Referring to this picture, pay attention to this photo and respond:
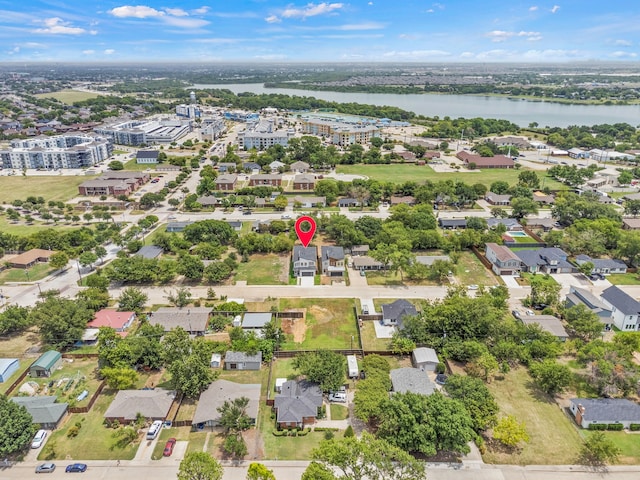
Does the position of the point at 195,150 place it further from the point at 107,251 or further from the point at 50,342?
the point at 50,342

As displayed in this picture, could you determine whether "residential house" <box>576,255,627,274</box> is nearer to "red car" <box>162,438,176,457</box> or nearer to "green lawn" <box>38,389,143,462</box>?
"red car" <box>162,438,176,457</box>

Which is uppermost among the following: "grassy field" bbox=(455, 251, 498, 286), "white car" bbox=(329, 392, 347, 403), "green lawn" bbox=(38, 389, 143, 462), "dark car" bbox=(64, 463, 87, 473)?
"grassy field" bbox=(455, 251, 498, 286)

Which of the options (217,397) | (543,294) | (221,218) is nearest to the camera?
(217,397)

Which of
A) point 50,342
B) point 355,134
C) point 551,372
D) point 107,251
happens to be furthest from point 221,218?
point 355,134

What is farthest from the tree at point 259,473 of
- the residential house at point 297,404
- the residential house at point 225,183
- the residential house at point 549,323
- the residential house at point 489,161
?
the residential house at point 489,161

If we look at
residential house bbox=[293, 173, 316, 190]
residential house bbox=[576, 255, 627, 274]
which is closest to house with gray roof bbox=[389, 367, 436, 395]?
residential house bbox=[576, 255, 627, 274]

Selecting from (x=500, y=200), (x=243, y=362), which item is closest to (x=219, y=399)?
(x=243, y=362)

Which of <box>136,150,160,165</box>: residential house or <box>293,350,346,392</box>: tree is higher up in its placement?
<box>136,150,160,165</box>: residential house

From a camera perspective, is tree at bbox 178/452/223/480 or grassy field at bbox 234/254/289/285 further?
grassy field at bbox 234/254/289/285
